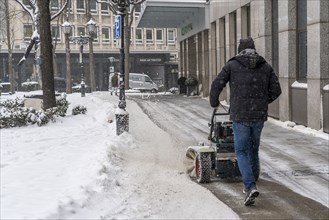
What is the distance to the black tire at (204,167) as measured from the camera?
21.9 feet

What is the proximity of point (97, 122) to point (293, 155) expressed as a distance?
20.2 ft

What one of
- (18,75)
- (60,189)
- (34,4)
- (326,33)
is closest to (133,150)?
(60,189)

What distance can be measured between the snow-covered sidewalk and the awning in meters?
16.4

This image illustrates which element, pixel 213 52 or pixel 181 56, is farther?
pixel 181 56

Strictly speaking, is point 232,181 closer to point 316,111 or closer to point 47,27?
point 316,111

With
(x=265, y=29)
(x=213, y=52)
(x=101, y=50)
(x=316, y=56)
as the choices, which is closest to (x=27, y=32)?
(x=101, y=50)

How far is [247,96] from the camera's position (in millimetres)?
5602

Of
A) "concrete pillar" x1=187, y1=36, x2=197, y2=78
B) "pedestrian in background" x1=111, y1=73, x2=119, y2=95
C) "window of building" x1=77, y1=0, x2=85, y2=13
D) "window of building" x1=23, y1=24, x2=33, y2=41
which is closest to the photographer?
"pedestrian in background" x1=111, y1=73, x2=119, y2=95

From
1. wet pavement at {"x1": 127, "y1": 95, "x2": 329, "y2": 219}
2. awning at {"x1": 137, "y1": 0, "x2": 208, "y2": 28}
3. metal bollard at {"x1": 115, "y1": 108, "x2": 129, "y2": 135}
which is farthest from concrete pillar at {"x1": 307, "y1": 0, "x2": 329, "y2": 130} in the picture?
awning at {"x1": 137, "y1": 0, "x2": 208, "y2": 28}

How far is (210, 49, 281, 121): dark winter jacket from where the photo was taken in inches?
220

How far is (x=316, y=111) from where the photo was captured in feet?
41.0

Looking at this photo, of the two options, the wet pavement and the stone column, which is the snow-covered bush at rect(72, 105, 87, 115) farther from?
the stone column

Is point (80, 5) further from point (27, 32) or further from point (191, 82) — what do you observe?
point (191, 82)

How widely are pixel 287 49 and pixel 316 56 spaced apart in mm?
1928
